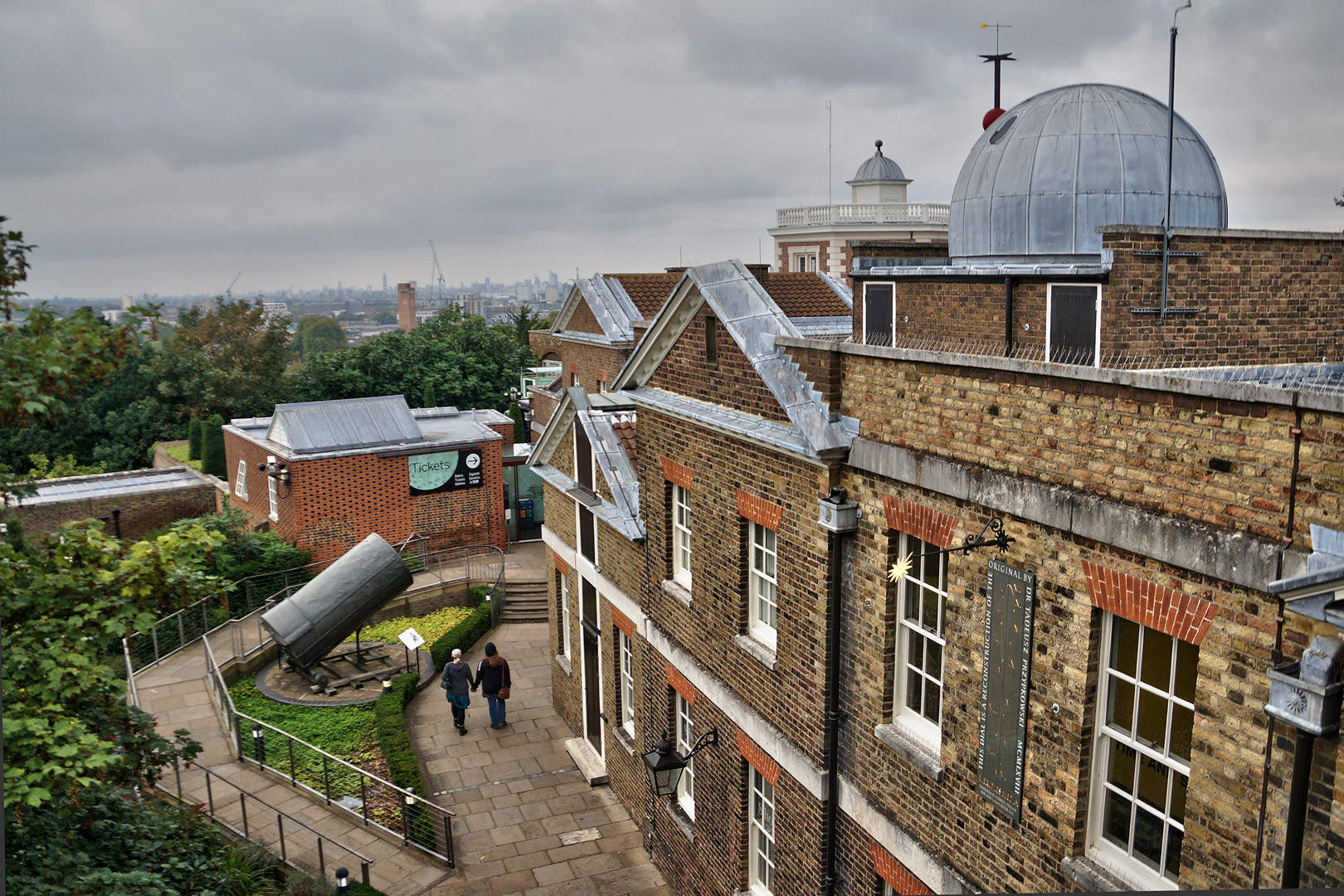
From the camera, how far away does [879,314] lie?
13.6 metres

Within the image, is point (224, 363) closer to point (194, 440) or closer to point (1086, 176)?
point (194, 440)

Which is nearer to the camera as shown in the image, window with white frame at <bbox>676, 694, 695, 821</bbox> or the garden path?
window with white frame at <bbox>676, 694, 695, 821</bbox>

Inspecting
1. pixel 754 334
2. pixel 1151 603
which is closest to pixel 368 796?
pixel 754 334

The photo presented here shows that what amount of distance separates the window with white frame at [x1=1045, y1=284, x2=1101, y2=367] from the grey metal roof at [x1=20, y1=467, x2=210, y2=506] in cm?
2990

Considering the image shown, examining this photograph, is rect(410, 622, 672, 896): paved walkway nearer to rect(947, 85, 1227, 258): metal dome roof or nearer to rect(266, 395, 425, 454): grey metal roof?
rect(266, 395, 425, 454): grey metal roof

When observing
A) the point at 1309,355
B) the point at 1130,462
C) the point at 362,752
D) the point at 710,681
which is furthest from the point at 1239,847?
the point at 362,752

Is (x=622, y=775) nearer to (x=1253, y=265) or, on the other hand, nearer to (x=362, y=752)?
(x=362, y=752)

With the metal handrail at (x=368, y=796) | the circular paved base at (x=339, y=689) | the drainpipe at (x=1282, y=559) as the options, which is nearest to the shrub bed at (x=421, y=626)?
the circular paved base at (x=339, y=689)

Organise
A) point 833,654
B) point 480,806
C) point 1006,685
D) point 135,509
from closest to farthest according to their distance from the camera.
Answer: point 1006,685
point 833,654
point 480,806
point 135,509

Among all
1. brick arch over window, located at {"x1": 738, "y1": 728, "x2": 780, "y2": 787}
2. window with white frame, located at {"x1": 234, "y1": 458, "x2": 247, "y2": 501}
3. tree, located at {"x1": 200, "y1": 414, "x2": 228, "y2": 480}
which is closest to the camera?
brick arch over window, located at {"x1": 738, "y1": 728, "x2": 780, "y2": 787}

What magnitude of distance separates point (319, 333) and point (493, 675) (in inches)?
4384

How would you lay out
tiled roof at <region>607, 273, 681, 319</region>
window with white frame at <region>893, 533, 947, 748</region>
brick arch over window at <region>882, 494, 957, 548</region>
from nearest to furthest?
brick arch over window at <region>882, 494, 957, 548</region> → window with white frame at <region>893, 533, 947, 748</region> → tiled roof at <region>607, 273, 681, 319</region>

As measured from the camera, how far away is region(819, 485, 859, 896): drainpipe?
8234 mm

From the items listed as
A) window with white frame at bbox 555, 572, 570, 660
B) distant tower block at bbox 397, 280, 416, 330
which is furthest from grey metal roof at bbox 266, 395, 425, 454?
distant tower block at bbox 397, 280, 416, 330
